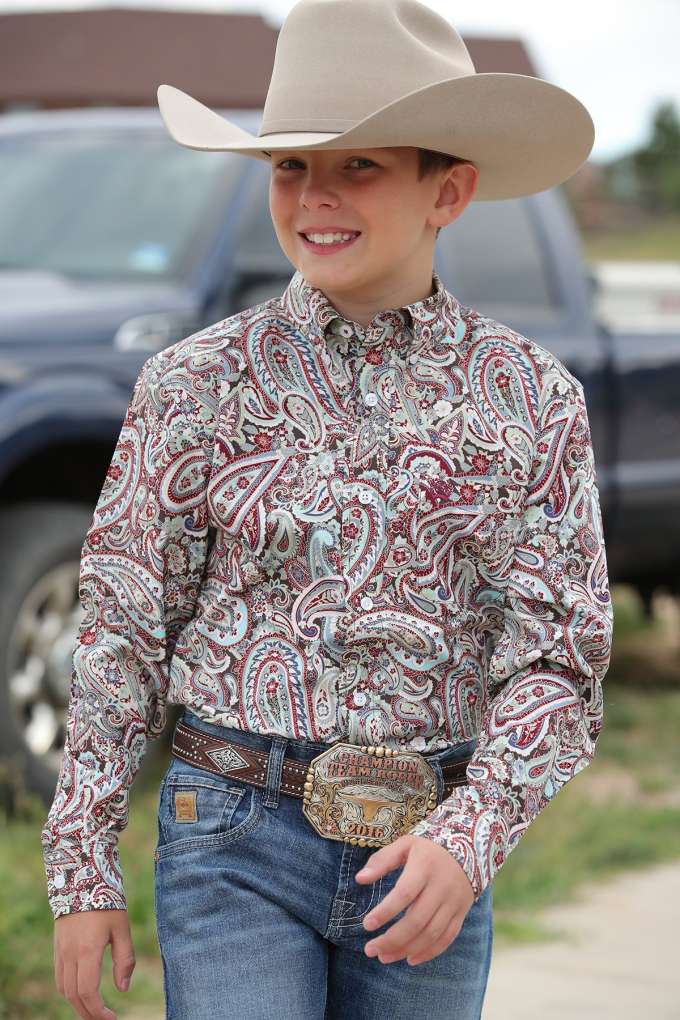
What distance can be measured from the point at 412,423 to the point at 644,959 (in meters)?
2.66

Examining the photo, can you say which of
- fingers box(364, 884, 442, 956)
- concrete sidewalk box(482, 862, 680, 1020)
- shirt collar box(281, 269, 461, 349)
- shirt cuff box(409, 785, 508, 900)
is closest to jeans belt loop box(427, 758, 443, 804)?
shirt cuff box(409, 785, 508, 900)

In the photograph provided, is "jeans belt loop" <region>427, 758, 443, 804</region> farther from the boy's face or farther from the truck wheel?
the truck wheel

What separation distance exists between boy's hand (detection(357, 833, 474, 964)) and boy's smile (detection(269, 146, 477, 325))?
30.1 inches

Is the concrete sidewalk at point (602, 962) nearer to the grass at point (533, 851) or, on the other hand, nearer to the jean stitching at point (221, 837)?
the grass at point (533, 851)

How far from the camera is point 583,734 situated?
83.5 inches

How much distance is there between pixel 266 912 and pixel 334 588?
17.0 inches

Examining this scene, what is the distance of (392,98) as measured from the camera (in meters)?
2.17

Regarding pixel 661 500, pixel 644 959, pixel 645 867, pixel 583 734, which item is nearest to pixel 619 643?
pixel 661 500

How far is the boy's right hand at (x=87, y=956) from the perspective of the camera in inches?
81.6

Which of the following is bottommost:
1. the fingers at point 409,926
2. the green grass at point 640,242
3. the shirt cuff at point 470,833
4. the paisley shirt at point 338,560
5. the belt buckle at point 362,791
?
the fingers at point 409,926

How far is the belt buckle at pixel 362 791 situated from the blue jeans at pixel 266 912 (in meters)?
0.02

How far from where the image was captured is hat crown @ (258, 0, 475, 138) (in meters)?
2.17

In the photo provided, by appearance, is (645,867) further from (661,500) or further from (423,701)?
(423,701)

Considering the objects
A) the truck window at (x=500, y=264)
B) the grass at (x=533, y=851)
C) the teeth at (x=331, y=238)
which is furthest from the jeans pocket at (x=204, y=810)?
the truck window at (x=500, y=264)
